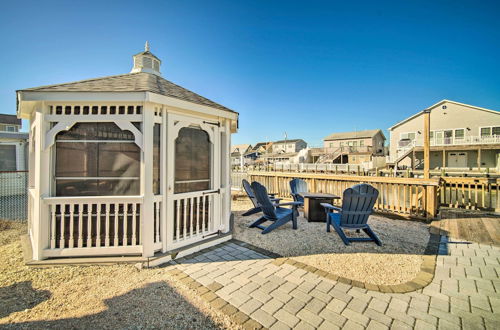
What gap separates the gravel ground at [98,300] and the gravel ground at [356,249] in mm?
1738

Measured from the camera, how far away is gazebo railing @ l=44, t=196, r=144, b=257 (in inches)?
118

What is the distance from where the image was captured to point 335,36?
1011 centimetres

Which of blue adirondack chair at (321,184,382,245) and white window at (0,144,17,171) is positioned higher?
Result: white window at (0,144,17,171)

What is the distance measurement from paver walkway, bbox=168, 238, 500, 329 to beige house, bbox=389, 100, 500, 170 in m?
24.6

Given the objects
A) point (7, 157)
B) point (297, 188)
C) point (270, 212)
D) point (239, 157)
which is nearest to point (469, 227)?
point (297, 188)

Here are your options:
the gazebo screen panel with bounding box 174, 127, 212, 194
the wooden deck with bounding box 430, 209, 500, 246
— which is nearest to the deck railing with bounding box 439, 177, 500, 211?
the wooden deck with bounding box 430, 209, 500, 246

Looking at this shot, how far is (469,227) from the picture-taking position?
4832 mm

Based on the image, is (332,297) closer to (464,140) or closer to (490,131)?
(464,140)

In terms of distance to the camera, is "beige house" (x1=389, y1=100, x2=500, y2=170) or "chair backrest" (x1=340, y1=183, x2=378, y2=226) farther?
"beige house" (x1=389, y1=100, x2=500, y2=170)

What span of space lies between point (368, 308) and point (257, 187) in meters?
2.85

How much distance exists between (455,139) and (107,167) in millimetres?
29526

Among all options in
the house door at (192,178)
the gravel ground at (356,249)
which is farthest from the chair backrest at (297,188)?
the house door at (192,178)

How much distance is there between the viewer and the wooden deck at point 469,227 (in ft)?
13.6

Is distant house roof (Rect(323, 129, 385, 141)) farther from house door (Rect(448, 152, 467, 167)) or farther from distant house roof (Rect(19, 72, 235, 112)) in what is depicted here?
distant house roof (Rect(19, 72, 235, 112))
